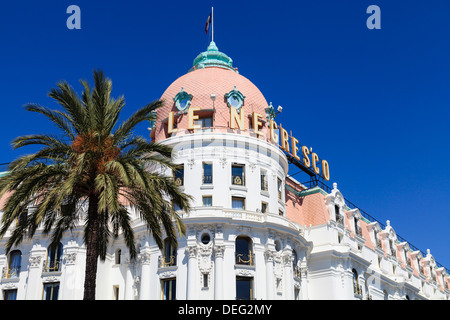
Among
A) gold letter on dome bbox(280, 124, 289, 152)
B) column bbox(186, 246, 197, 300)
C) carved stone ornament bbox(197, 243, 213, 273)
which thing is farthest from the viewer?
gold letter on dome bbox(280, 124, 289, 152)

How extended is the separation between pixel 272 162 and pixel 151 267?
1402cm

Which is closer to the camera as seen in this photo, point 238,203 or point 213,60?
point 238,203

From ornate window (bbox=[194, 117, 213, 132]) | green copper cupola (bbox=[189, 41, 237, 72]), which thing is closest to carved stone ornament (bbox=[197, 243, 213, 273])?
ornate window (bbox=[194, 117, 213, 132])

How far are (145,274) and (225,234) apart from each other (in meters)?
7.24

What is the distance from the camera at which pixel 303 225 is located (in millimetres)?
57969

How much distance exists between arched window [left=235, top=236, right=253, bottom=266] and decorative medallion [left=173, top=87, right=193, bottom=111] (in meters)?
13.1

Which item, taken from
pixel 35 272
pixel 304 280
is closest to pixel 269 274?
pixel 304 280

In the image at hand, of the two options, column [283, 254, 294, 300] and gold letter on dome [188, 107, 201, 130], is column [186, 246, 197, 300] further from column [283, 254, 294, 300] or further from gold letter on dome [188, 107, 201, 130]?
gold letter on dome [188, 107, 201, 130]

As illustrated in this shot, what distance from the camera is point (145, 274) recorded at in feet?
156

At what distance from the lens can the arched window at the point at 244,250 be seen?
153 feet

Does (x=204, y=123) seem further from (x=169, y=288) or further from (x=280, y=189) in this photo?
(x=169, y=288)

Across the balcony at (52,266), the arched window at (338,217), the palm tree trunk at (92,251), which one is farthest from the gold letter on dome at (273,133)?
the palm tree trunk at (92,251)

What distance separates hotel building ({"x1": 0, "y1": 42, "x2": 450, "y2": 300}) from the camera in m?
46.3
